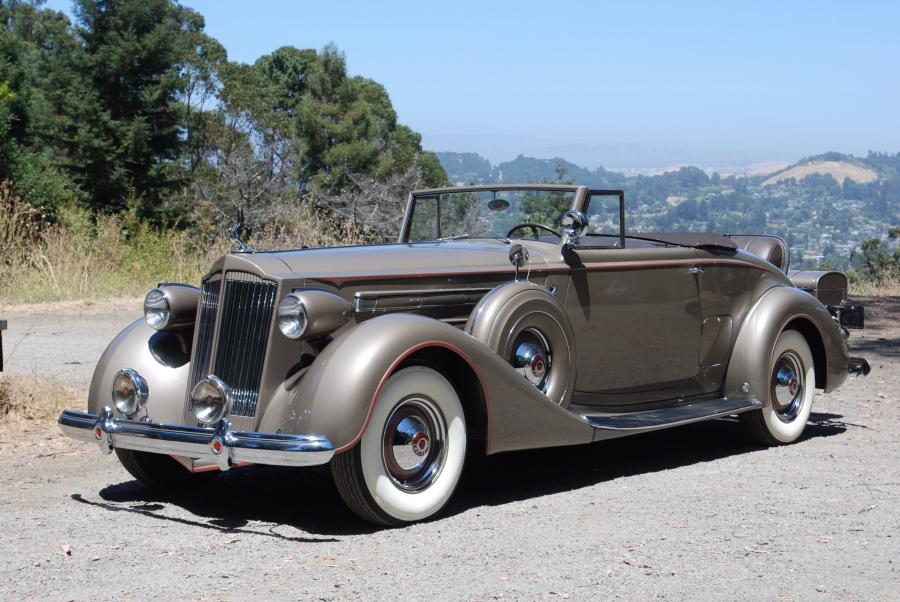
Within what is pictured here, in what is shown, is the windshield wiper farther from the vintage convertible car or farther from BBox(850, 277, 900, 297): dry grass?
BBox(850, 277, 900, 297): dry grass

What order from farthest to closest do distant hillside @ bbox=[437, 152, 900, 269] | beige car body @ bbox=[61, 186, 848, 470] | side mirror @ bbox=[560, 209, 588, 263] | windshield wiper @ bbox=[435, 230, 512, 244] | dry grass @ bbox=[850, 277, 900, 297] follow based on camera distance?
dry grass @ bbox=[850, 277, 900, 297] → distant hillside @ bbox=[437, 152, 900, 269] → windshield wiper @ bbox=[435, 230, 512, 244] → side mirror @ bbox=[560, 209, 588, 263] → beige car body @ bbox=[61, 186, 848, 470]

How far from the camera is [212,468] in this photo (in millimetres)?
5504

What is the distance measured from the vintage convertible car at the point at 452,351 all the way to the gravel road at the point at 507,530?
310mm

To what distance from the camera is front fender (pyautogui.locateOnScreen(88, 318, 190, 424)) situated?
5.38 meters

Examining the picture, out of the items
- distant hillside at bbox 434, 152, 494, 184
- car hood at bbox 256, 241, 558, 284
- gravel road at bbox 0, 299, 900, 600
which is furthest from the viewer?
distant hillside at bbox 434, 152, 494, 184

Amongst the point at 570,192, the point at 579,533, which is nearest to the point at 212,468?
the point at 579,533

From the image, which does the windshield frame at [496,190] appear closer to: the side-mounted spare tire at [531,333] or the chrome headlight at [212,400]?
the side-mounted spare tire at [531,333]

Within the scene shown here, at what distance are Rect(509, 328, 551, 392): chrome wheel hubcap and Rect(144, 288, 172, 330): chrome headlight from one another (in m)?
1.85

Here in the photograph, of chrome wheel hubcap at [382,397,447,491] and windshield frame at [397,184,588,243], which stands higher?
windshield frame at [397,184,588,243]

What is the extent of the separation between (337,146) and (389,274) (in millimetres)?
35313

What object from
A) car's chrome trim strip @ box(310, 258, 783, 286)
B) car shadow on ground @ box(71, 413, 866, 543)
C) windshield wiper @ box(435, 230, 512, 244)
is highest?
windshield wiper @ box(435, 230, 512, 244)

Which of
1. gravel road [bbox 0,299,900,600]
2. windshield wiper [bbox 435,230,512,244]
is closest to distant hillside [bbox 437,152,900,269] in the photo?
windshield wiper [bbox 435,230,512,244]

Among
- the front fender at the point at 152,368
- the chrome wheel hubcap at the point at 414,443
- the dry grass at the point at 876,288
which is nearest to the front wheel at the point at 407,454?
the chrome wheel hubcap at the point at 414,443

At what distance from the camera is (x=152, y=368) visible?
18.0 ft
